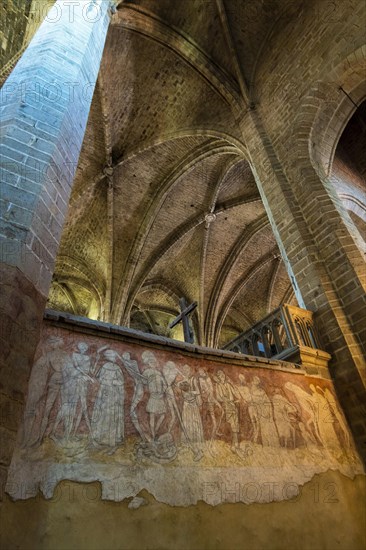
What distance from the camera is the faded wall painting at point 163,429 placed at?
230cm

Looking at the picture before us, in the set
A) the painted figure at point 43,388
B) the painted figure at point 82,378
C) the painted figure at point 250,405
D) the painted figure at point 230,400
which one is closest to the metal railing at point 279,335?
the painted figure at point 250,405

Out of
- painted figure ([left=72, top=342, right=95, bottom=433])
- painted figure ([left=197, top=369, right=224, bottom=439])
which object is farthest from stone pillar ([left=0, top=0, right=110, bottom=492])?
painted figure ([left=197, top=369, right=224, bottom=439])

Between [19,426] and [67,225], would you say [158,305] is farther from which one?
[19,426]

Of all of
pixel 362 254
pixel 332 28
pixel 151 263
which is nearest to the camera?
pixel 362 254

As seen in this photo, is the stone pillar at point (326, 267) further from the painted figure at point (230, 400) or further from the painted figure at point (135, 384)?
the painted figure at point (135, 384)

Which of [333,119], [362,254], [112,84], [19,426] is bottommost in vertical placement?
[19,426]

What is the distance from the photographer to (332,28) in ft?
20.3

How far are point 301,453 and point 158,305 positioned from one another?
1155cm

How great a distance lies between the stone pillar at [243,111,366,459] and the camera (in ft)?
14.0

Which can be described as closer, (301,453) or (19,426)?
(19,426)

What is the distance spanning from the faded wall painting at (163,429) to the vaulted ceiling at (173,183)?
6285 millimetres

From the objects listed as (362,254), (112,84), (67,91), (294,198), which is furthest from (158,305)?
(67,91)

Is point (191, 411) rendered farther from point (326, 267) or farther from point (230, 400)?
point (326, 267)

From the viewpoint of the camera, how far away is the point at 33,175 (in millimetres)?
2607
